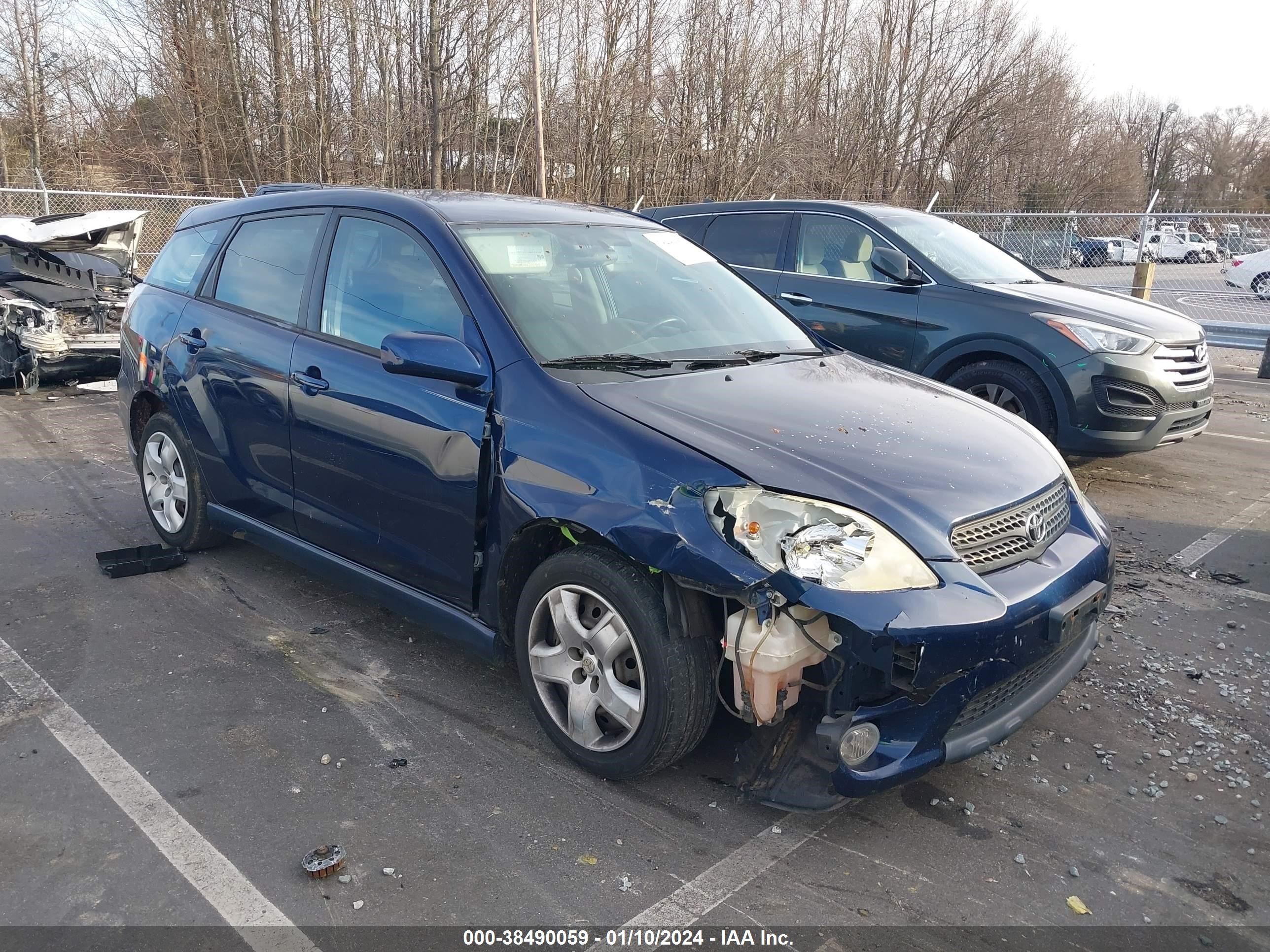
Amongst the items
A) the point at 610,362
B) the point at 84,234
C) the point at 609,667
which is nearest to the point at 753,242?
the point at 610,362

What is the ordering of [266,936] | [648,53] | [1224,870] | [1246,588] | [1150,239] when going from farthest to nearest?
[648,53]
[1150,239]
[1246,588]
[1224,870]
[266,936]

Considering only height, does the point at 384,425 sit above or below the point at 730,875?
above

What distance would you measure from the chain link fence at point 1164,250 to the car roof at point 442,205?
900 centimetres

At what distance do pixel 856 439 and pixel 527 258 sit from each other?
147 cm

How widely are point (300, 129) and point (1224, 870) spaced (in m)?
26.5

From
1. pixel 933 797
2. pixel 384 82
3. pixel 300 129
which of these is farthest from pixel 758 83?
pixel 933 797

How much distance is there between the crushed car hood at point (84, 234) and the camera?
9312 mm

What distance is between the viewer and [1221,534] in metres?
5.58

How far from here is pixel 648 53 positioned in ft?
90.6

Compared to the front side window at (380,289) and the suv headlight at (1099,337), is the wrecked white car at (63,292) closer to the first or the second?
the front side window at (380,289)

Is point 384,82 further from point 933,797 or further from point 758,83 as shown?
point 933,797

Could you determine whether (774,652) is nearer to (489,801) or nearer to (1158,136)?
(489,801)

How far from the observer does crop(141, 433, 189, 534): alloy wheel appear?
190 inches

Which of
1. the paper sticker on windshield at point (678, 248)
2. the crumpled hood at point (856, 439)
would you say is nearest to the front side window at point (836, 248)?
the paper sticker on windshield at point (678, 248)
